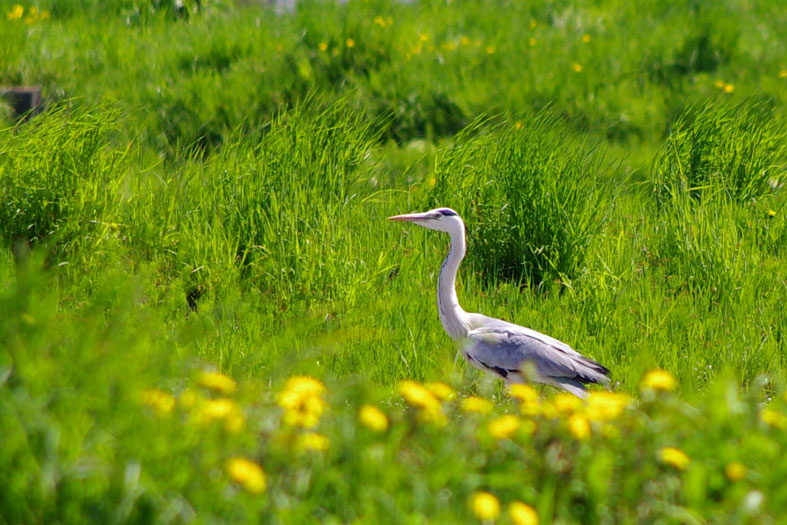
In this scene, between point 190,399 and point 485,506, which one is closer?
point 485,506

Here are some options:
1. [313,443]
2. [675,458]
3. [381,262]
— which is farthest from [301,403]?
[381,262]

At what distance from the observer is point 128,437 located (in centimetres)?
245

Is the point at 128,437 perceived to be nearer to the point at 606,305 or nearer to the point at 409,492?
the point at 409,492

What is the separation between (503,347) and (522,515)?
2.18 meters

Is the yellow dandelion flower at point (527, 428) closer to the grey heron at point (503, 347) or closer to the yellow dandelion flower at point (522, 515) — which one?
the yellow dandelion flower at point (522, 515)

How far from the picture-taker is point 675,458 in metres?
2.52

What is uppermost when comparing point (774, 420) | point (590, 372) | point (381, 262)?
point (774, 420)

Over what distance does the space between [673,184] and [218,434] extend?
4.74 metres

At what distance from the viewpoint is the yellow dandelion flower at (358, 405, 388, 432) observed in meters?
2.61

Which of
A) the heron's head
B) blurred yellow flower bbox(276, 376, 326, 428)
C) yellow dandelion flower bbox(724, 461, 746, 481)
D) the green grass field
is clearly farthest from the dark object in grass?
yellow dandelion flower bbox(724, 461, 746, 481)

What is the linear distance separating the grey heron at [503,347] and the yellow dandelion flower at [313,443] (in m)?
1.65

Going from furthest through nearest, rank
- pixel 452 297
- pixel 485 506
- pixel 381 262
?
pixel 381 262, pixel 452 297, pixel 485 506

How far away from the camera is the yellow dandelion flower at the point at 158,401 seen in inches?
101

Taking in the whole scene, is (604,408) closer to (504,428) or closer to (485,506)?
(504,428)
